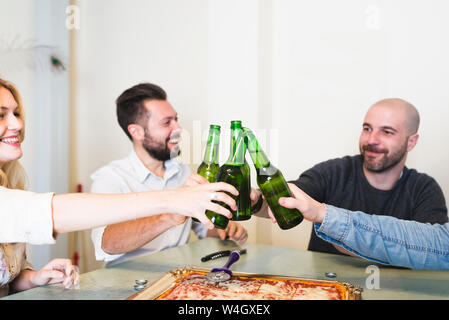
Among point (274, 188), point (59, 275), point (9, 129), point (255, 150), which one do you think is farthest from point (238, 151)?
point (9, 129)

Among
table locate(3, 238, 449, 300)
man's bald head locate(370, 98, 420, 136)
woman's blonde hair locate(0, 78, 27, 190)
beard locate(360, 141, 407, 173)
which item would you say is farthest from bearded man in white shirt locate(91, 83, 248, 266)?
man's bald head locate(370, 98, 420, 136)

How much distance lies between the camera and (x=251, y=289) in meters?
0.86

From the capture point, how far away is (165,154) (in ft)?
5.99

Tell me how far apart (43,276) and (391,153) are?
1.34 metres

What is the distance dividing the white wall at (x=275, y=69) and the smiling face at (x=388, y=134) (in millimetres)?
366

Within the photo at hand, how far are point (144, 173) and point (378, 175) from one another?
3.27 ft

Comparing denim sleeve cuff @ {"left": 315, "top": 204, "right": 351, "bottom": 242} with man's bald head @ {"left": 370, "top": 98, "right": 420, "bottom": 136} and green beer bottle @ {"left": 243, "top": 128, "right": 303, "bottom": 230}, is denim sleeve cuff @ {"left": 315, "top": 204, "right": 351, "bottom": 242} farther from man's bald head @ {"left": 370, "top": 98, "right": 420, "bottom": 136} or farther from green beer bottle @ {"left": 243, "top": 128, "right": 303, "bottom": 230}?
man's bald head @ {"left": 370, "top": 98, "right": 420, "bottom": 136}

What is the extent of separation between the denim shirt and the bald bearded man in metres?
0.59

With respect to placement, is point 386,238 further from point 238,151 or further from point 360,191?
point 360,191

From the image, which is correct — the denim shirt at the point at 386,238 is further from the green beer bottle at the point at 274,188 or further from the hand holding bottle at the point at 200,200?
the hand holding bottle at the point at 200,200

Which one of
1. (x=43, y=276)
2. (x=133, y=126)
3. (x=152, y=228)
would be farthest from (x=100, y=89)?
(x=43, y=276)

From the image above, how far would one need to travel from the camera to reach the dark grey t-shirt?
60.9 inches

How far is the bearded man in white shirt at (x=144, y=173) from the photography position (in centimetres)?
136
